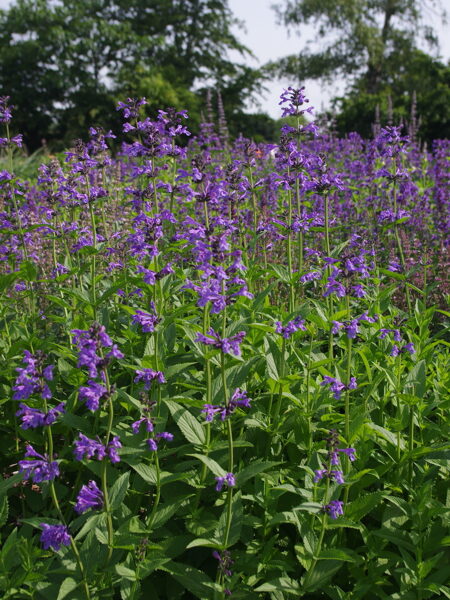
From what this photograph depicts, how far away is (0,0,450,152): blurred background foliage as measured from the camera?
3644cm

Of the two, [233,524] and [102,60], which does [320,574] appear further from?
[102,60]

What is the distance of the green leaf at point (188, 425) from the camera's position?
317 cm

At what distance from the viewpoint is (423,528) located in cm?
314

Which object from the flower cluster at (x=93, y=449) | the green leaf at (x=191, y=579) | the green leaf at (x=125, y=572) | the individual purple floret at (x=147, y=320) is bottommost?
the green leaf at (x=191, y=579)

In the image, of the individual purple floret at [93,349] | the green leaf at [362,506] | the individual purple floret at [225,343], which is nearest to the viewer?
the individual purple floret at [93,349]

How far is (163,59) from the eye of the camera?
1628 inches

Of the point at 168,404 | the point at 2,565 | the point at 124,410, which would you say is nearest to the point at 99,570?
the point at 2,565

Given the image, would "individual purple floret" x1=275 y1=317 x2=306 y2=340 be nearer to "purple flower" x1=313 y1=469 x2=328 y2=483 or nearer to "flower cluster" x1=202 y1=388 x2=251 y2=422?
"flower cluster" x1=202 y1=388 x2=251 y2=422

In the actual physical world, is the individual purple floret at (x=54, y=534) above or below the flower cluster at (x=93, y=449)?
below

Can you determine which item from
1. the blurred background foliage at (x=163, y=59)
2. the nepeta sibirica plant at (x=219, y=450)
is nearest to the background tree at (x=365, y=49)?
the blurred background foliage at (x=163, y=59)

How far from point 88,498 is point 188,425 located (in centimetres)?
76

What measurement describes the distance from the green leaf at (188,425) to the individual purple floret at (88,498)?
64 cm

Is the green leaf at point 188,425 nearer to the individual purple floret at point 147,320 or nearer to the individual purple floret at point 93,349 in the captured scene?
the individual purple floret at point 147,320

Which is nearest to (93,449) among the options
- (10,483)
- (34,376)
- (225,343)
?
(34,376)
